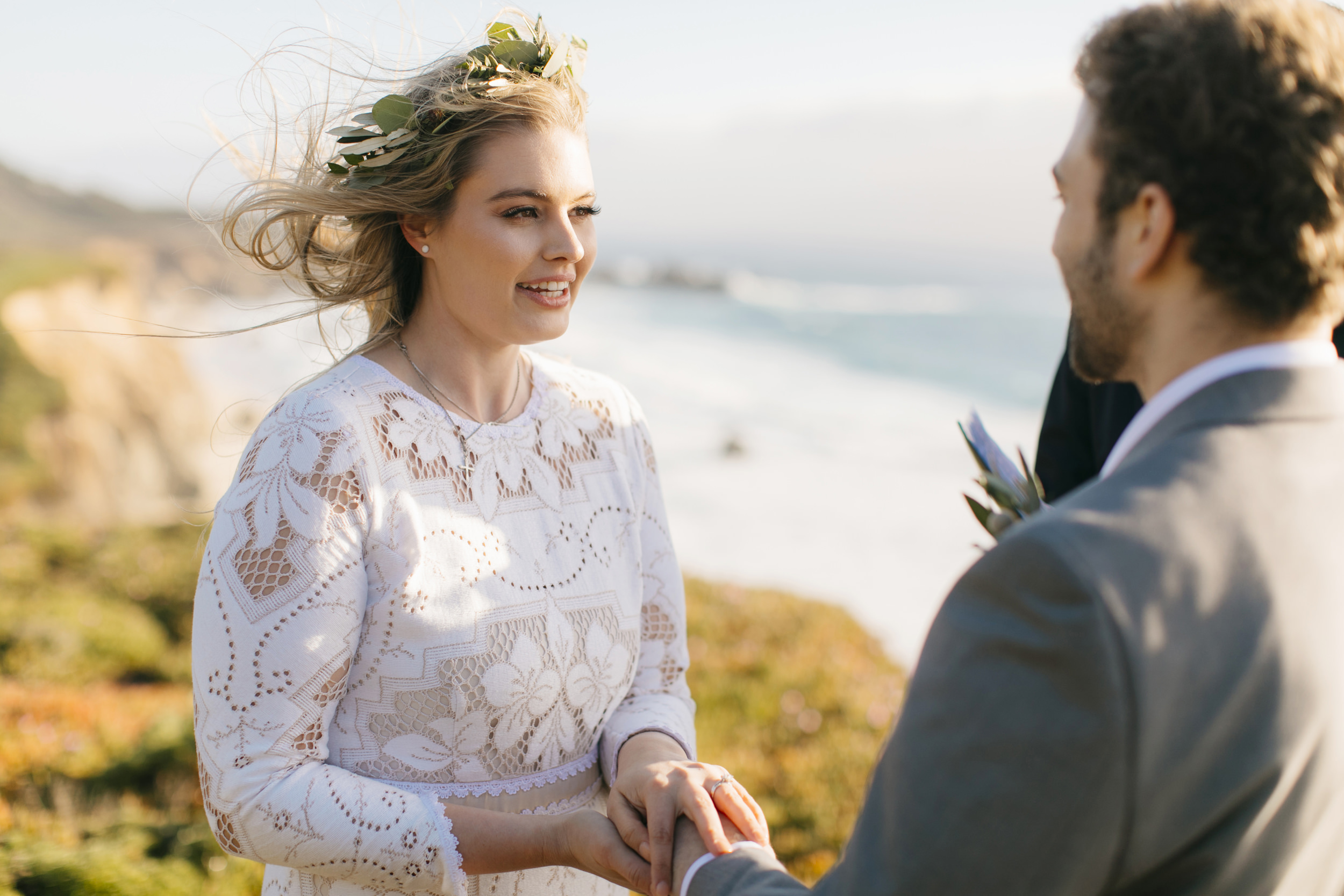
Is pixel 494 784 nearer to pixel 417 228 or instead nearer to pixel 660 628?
pixel 660 628

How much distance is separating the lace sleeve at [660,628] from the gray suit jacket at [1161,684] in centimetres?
136

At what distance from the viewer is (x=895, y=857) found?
1.26 meters

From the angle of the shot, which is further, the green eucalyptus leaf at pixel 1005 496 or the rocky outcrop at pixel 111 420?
the rocky outcrop at pixel 111 420

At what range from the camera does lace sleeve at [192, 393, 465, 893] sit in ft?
6.34

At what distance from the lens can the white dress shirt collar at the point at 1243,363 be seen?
1.26 metres

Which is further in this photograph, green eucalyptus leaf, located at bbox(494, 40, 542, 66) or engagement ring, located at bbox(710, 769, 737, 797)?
green eucalyptus leaf, located at bbox(494, 40, 542, 66)

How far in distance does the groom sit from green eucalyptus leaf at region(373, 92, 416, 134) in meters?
1.69

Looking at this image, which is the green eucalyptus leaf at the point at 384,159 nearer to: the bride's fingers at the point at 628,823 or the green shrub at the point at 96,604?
the bride's fingers at the point at 628,823

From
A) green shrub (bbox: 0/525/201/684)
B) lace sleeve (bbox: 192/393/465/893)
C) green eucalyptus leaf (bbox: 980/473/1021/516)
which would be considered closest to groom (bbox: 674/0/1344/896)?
green eucalyptus leaf (bbox: 980/473/1021/516)

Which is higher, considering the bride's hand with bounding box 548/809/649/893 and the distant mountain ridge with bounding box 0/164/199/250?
the bride's hand with bounding box 548/809/649/893

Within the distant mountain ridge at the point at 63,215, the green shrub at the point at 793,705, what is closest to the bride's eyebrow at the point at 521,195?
the green shrub at the point at 793,705

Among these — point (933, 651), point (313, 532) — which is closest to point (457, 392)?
point (313, 532)

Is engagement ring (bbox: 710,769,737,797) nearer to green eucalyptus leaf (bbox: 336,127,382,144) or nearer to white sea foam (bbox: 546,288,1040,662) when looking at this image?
green eucalyptus leaf (bbox: 336,127,382,144)

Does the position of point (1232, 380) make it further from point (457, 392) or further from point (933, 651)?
point (457, 392)
